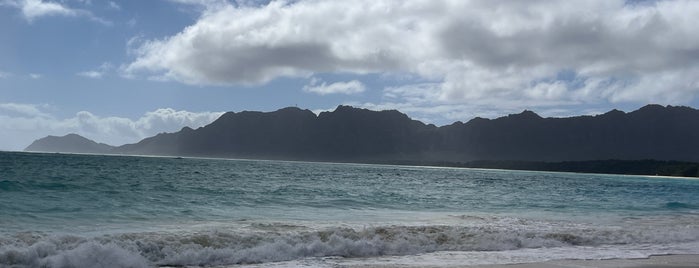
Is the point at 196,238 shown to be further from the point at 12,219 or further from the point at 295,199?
the point at 295,199

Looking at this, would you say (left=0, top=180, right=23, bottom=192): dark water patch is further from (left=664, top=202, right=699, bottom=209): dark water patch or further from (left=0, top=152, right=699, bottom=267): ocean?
(left=664, top=202, right=699, bottom=209): dark water patch

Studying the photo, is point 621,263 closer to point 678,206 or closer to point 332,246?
point 332,246

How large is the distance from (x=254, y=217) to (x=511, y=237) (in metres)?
9.56

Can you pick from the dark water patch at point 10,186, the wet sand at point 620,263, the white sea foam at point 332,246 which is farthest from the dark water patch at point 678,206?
the dark water patch at point 10,186

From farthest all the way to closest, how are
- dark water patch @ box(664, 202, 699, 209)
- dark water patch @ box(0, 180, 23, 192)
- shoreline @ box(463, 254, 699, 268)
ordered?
dark water patch @ box(664, 202, 699, 209), dark water patch @ box(0, 180, 23, 192), shoreline @ box(463, 254, 699, 268)

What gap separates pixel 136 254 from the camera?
13.4m

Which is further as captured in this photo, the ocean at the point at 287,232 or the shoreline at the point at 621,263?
the shoreline at the point at 621,263

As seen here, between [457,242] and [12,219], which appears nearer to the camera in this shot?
[457,242]

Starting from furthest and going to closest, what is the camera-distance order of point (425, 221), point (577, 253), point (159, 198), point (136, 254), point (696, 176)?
1. point (696, 176)
2. point (159, 198)
3. point (425, 221)
4. point (577, 253)
5. point (136, 254)

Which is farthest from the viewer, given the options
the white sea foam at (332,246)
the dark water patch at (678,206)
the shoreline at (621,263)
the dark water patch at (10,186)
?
the dark water patch at (678,206)

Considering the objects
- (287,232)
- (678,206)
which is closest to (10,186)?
(287,232)

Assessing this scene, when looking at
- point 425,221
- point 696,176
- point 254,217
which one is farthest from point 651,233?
point 696,176

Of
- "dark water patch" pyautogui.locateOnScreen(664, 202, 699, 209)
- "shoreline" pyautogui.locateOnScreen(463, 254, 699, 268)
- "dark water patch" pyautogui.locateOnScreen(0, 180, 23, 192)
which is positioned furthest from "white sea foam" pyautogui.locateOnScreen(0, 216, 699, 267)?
"dark water patch" pyautogui.locateOnScreen(664, 202, 699, 209)

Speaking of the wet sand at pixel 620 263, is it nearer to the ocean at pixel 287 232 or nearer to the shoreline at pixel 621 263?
the shoreline at pixel 621 263
